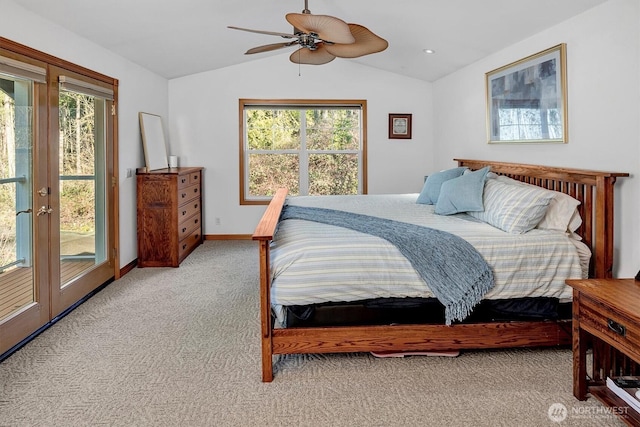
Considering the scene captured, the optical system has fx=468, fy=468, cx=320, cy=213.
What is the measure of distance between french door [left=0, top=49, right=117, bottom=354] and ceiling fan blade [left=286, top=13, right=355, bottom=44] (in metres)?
1.74

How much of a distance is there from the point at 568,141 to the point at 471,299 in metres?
1.59

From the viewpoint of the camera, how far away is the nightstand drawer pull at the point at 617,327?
190cm

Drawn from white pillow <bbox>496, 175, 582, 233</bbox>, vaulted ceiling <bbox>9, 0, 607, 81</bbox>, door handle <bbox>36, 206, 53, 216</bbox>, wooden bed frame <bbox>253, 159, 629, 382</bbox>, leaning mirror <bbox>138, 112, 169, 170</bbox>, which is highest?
vaulted ceiling <bbox>9, 0, 607, 81</bbox>

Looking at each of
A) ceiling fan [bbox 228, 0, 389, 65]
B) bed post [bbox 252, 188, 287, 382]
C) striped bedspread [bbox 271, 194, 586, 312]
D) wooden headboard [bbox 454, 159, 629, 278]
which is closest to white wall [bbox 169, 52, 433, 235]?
ceiling fan [bbox 228, 0, 389, 65]

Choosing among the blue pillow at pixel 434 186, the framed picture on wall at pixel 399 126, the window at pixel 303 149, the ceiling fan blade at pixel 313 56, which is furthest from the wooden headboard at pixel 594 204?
the window at pixel 303 149

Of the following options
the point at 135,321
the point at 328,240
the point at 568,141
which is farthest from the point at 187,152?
the point at 568,141

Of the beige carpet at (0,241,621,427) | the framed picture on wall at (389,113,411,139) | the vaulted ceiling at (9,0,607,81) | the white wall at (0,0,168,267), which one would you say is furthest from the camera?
the framed picture on wall at (389,113,411,139)

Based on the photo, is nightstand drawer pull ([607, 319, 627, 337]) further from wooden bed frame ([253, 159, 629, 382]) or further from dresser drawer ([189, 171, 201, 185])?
dresser drawer ([189, 171, 201, 185])

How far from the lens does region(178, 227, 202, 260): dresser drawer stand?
5.23 metres

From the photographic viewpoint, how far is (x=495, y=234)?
2844 millimetres

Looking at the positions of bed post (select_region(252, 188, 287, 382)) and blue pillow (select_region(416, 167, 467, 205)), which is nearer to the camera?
bed post (select_region(252, 188, 287, 382))

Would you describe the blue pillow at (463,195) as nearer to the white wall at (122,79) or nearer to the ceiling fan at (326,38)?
the ceiling fan at (326,38)

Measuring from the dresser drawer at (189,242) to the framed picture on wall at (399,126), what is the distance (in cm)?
298

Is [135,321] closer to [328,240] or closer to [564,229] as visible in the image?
[328,240]
